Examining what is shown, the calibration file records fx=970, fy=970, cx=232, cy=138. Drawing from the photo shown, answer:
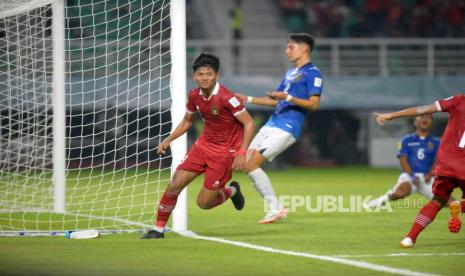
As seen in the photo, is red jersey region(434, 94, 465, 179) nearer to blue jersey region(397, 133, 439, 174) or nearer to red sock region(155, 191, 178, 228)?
red sock region(155, 191, 178, 228)

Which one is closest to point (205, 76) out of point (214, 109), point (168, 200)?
point (214, 109)

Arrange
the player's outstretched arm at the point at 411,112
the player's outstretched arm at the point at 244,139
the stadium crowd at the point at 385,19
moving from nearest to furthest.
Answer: the player's outstretched arm at the point at 411,112
the player's outstretched arm at the point at 244,139
the stadium crowd at the point at 385,19

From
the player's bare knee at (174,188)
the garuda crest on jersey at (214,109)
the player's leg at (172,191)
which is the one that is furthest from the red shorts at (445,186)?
the player's bare knee at (174,188)

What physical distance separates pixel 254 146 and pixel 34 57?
138 inches

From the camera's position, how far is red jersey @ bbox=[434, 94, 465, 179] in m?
8.82

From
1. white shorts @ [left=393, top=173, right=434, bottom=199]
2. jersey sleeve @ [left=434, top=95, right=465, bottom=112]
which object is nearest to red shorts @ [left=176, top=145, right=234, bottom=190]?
jersey sleeve @ [left=434, top=95, right=465, bottom=112]

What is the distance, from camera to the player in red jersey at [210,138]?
9.59m

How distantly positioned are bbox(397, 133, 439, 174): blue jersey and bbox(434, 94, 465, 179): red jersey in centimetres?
480

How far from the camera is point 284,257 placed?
830 centimetres

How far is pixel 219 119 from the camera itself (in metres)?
9.88

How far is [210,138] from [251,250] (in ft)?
5.31

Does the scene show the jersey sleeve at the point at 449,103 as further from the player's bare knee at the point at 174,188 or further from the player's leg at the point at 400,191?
the player's leg at the point at 400,191

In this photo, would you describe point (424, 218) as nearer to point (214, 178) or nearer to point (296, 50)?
point (214, 178)

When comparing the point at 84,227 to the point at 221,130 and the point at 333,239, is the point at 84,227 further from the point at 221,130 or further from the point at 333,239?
the point at 333,239
